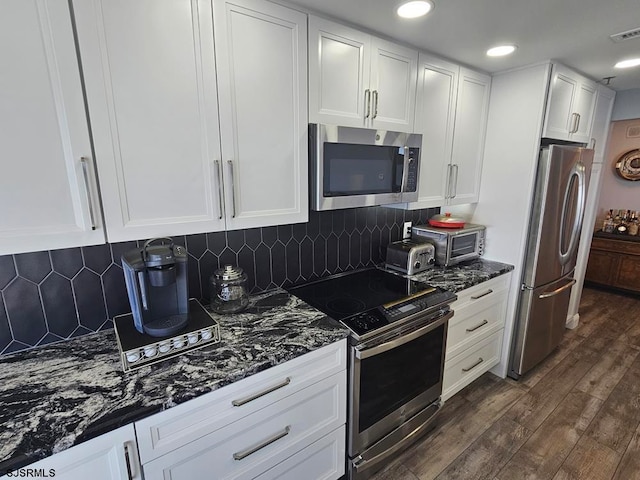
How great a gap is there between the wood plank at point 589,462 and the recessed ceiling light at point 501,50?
7.69 ft

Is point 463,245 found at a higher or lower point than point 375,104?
lower

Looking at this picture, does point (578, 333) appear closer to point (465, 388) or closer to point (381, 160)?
point (465, 388)

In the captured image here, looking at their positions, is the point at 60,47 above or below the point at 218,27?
below

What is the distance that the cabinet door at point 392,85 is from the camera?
1614 mm

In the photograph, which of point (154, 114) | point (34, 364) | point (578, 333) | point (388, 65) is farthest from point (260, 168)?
point (578, 333)

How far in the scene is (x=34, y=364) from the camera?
3.65 feet

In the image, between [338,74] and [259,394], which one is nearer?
[259,394]

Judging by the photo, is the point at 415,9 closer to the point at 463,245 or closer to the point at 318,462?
the point at 463,245

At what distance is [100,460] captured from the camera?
88 cm

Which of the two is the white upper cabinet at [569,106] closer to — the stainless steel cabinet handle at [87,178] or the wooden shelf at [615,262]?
the wooden shelf at [615,262]

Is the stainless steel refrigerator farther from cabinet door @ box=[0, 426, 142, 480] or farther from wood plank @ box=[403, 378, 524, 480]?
cabinet door @ box=[0, 426, 142, 480]

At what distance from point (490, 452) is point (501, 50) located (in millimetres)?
2324

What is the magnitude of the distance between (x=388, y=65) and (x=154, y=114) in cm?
120

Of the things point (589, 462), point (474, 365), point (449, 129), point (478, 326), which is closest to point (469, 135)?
point (449, 129)
